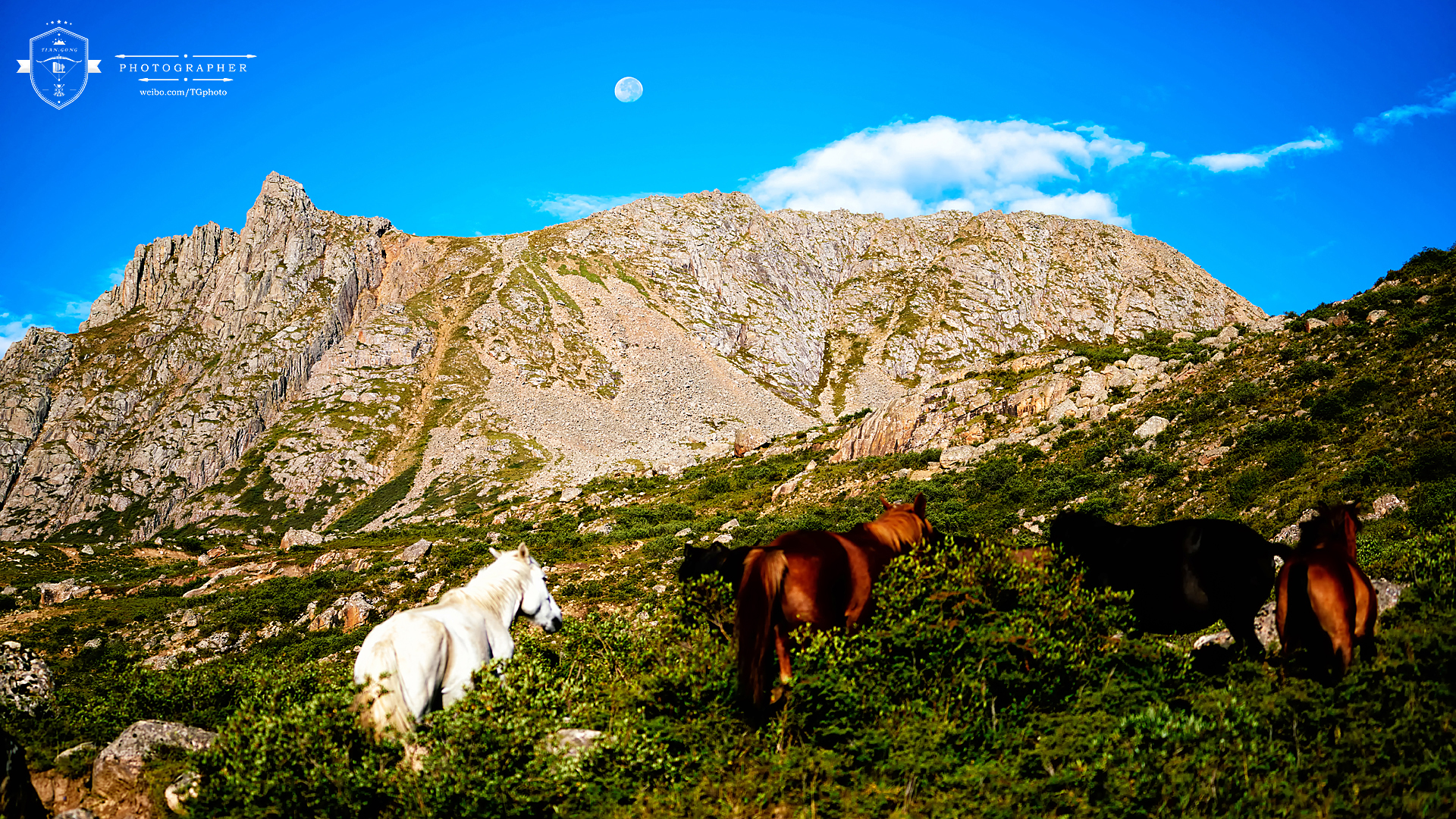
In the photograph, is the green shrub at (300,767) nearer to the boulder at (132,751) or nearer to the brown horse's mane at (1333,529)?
the boulder at (132,751)

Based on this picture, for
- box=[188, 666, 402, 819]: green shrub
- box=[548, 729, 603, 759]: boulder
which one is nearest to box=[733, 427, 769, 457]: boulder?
→ box=[548, 729, 603, 759]: boulder

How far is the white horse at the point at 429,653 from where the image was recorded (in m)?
7.80

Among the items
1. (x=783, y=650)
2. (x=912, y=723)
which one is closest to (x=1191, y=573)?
(x=912, y=723)

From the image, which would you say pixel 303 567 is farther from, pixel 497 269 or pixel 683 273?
pixel 683 273

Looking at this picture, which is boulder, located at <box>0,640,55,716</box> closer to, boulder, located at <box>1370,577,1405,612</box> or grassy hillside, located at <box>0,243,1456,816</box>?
A: grassy hillside, located at <box>0,243,1456,816</box>

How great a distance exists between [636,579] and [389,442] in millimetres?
94284

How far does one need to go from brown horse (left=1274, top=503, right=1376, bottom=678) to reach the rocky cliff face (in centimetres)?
6282

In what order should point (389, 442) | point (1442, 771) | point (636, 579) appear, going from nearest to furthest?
point (1442, 771) < point (636, 579) < point (389, 442)

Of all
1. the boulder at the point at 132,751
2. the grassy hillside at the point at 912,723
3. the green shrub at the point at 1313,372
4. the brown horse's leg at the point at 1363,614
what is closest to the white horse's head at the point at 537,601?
the grassy hillside at the point at 912,723

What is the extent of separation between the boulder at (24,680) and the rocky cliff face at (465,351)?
175 feet

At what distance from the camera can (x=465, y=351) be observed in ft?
422

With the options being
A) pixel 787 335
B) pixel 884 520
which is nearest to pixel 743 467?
pixel 884 520

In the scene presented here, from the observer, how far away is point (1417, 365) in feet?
80.1

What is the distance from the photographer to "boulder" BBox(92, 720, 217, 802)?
32.7ft
